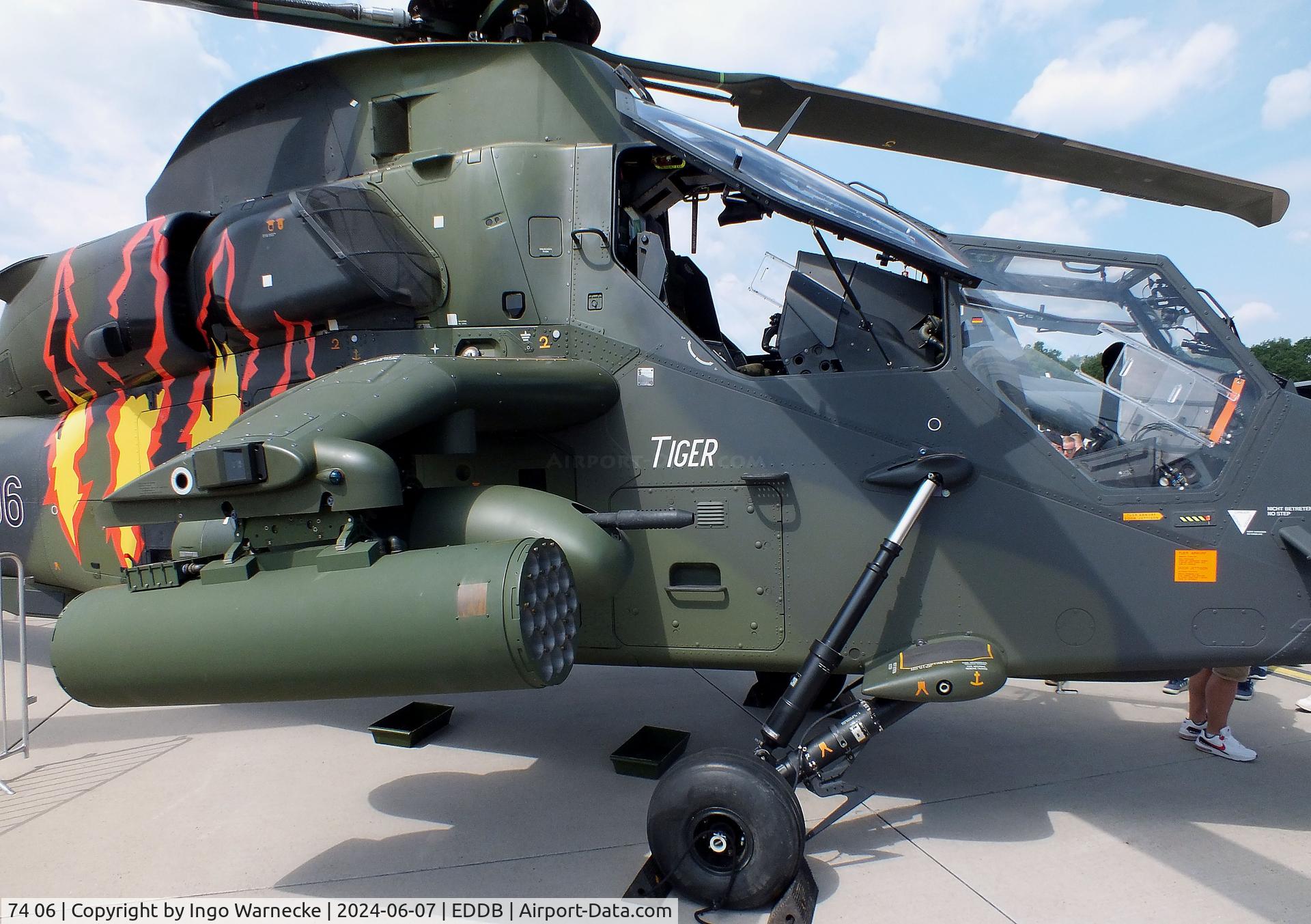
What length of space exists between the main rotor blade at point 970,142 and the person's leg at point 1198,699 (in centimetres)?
260

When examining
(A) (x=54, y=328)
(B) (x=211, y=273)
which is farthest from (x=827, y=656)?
(A) (x=54, y=328)

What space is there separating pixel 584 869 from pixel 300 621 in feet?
5.02

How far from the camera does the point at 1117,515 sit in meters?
3.44

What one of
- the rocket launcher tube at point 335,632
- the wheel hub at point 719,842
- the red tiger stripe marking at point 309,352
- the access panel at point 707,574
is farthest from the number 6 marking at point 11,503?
the wheel hub at point 719,842

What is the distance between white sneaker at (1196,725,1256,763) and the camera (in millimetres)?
4477

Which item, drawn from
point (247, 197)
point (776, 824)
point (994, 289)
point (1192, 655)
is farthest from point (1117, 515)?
point (247, 197)

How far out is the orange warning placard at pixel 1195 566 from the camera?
3365 millimetres

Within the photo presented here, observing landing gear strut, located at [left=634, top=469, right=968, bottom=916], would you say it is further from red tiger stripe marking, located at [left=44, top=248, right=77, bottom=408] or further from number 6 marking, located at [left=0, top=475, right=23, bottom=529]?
number 6 marking, located at [left=0, top=475, right=23, bottom=529]

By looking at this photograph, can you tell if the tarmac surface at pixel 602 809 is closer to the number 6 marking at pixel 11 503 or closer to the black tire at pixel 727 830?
the black tire at pixel 727 830

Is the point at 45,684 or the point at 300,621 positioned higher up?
the point at 300,621

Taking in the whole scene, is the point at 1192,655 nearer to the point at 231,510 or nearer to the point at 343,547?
the point at 343,547

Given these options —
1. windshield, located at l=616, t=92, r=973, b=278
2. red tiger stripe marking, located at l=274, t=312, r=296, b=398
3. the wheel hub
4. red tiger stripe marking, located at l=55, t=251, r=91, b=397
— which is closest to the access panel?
the wheel hub

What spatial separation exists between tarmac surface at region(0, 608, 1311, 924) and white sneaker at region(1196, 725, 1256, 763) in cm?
6

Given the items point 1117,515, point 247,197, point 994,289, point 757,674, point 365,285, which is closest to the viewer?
point 1117,515
